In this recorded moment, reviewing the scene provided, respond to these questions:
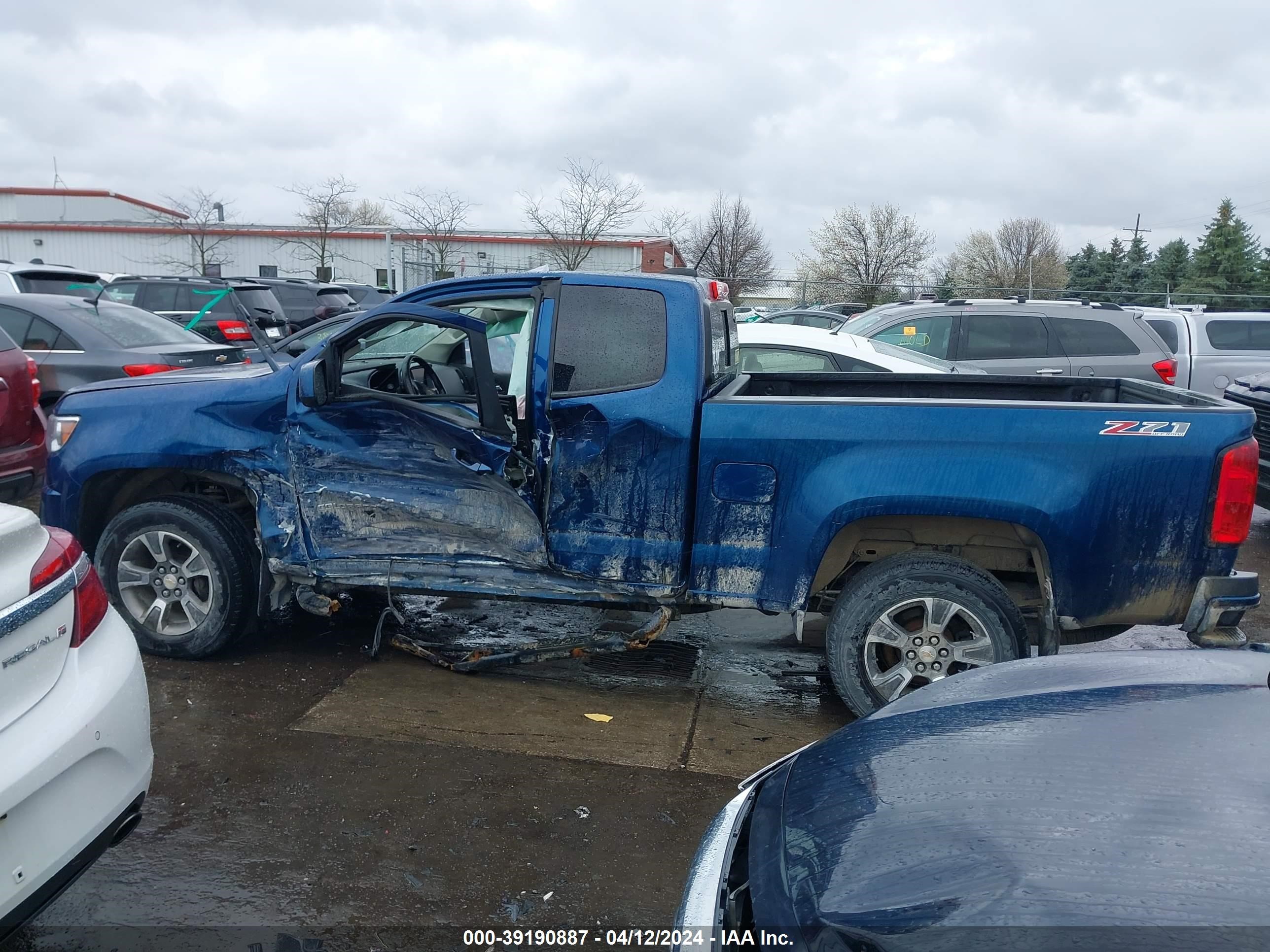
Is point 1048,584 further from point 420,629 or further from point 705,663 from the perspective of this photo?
point 420,629

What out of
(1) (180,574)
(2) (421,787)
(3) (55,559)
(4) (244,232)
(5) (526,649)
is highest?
(4) (244,232)

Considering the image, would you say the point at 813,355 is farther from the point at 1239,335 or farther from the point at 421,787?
the point at 1239,335

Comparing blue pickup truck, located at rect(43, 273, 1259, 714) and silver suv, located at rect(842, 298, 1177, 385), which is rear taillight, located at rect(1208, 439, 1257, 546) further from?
silver suv, located at rect(842, 298, 1177, 385)

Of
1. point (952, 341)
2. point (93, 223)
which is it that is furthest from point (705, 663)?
point (93, 223)

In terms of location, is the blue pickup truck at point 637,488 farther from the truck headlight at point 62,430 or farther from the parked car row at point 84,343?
the parked car row at point 84,343

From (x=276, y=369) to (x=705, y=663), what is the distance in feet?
9.14

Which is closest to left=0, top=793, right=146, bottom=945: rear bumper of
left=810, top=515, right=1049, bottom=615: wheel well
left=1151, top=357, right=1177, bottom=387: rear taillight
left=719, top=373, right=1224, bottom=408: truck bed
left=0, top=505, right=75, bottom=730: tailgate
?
left=0, top=505, right=75, bottom=730: tailgate

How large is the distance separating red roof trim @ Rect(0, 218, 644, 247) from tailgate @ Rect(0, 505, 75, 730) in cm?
3526

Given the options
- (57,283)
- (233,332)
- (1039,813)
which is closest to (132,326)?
(233,332)

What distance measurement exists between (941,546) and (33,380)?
6189 millimetres

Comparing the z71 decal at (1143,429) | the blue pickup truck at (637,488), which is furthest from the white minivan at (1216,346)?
the z71 decal at (1143,429)

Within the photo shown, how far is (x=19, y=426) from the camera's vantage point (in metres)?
6.72

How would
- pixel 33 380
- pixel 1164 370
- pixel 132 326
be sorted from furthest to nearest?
pixel 1164 370, pixel 132 326, pixel 33 380

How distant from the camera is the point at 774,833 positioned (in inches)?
87.2
